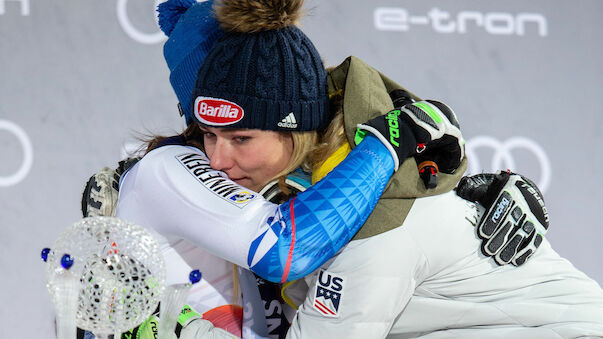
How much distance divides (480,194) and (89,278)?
737mm

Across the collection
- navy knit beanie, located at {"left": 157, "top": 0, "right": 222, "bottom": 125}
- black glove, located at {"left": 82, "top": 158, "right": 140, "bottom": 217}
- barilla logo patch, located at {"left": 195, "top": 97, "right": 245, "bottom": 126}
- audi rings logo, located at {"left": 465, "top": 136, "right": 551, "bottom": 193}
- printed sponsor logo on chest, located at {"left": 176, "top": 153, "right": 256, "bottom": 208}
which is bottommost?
audi rings logo, located at {"left": 465, "top": 136, "right": 551, "bottom": 193}

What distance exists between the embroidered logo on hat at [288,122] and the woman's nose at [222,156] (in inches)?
4.3

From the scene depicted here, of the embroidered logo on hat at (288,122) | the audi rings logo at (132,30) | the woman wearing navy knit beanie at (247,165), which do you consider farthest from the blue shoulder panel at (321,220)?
the audi rings logo at (132,30)

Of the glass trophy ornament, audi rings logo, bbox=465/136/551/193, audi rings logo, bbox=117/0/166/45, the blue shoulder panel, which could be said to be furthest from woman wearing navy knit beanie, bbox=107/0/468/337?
audi rings logo, bbox=465/136/551/193

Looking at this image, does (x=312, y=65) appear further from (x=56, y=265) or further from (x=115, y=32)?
(x=115, y=32)

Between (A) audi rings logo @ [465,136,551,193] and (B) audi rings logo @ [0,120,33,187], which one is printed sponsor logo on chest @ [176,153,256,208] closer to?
(B) audi rings logo @ [0,120,33,187]

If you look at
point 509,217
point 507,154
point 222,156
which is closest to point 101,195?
point 222,156

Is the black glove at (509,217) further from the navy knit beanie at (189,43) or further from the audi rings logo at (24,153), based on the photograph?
the audi rings logo at (24,153)

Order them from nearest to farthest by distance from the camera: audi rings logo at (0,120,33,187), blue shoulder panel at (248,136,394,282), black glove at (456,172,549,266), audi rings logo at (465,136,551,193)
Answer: blue shoulder panel at (248,136,394,282) → black glove at (456,172,549,266) → audi rings logo at (0,120,33,187) → audi rings logo at (465,136,551,193)

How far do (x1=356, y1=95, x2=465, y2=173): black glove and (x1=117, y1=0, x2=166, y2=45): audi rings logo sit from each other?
0.96 m

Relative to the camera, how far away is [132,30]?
79.3 inches

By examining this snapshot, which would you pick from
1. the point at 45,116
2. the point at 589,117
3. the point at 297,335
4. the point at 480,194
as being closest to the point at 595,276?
the point at 589,117

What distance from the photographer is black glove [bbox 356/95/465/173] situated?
121cm

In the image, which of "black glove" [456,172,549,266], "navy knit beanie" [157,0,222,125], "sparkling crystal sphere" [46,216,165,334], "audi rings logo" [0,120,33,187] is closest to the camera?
"sparkling crystal sphere" [46,216,165,334]
